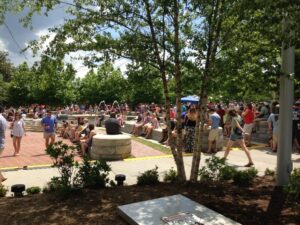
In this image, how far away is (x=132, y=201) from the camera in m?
6.00

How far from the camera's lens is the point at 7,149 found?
49.5 ft

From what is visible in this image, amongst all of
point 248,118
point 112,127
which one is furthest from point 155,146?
point 248,118

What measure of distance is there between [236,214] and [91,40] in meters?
3.80

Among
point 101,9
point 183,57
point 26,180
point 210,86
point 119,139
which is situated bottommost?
point 26,180

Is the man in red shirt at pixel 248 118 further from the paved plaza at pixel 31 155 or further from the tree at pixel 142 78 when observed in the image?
the tree at pixel 142 78

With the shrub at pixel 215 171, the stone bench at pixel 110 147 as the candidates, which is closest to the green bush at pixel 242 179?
the shrub at pixel 215 171

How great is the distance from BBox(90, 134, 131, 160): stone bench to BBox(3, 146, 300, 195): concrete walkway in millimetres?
459

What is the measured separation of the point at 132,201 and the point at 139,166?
474 centimetres

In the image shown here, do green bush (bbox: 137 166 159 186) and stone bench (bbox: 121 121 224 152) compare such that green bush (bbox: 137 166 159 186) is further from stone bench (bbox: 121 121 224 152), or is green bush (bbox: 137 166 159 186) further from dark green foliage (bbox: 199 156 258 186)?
stone bench (bbox: 121 121 224 152)

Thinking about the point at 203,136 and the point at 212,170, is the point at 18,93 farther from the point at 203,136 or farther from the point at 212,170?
the point at 212,170

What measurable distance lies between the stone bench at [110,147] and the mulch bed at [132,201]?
4.94 m

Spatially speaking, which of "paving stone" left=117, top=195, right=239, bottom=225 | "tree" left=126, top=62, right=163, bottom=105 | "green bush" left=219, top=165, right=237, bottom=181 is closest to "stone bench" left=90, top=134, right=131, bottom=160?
"tree" left=126, top=62, right=163, bottom=105

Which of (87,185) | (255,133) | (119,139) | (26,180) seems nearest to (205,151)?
(119,139)

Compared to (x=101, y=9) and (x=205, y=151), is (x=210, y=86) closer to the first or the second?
(x=101, y=9)
